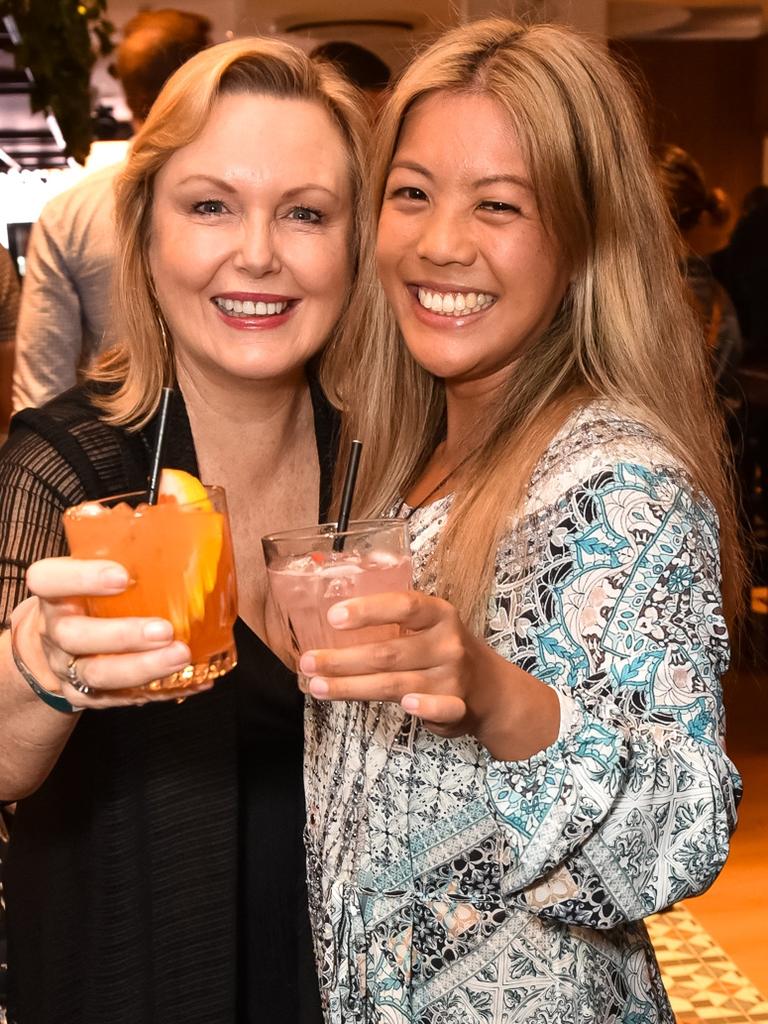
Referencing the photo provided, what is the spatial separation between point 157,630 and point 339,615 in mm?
166

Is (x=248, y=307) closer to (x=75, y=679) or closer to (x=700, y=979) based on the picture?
(x=75, y=679)

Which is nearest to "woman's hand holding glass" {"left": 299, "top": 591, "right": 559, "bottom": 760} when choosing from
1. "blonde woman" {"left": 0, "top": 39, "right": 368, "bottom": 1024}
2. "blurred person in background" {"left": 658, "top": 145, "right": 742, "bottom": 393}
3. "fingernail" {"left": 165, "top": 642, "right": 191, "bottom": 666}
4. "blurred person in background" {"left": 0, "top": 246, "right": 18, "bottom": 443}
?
"fingernail" {"left": 165, "top": 642, "right": 191, "bottom": 666}

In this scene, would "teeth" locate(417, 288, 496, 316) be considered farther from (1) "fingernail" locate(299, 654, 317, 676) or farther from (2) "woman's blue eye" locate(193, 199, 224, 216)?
(1) "fingernail" locate(299, 654, 317, 676)

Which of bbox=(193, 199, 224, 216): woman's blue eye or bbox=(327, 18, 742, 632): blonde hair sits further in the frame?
bbox=(193, 199, 224, 216): woman's blue eye

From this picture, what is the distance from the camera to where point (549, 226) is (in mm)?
1654

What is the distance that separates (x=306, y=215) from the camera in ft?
6.03

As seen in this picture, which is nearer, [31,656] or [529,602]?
[31,656]

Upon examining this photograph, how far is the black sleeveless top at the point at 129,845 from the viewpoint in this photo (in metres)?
1.65

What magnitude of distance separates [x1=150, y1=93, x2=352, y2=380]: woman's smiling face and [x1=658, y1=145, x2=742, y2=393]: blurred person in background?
7.83 feet

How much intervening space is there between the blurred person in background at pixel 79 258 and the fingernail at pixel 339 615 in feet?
7.84

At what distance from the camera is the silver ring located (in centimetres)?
127

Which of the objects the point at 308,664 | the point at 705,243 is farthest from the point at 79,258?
the point at 705,243

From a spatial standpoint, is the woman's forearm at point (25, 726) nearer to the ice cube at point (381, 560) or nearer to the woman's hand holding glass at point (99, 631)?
the woman's hand holding glass at point (99, 631)

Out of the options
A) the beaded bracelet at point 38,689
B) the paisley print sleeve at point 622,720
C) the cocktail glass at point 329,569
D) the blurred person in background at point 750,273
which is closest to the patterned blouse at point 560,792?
the paisley print sleeve at point 622,720
